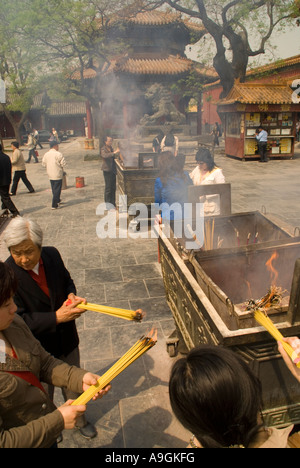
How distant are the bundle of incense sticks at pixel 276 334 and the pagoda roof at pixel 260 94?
14.6 meters

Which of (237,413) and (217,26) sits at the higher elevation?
(217,26)

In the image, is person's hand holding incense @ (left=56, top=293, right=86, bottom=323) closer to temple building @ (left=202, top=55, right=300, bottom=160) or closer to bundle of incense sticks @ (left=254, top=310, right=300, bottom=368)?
bundle of incense sticks @ (left=254, top=310, right=300, bottom=368)

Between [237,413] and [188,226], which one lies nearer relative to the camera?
[237,413]

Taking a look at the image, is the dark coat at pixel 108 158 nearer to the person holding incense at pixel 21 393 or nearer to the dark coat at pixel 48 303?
the dark coat at pixel 48 303

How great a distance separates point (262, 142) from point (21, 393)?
1581 centimetres

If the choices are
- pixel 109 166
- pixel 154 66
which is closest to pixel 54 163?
pixel 109 166

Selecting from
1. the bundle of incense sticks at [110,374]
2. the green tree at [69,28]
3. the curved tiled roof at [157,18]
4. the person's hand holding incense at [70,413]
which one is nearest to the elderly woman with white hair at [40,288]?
the bundle of incense sticks at [110,374]

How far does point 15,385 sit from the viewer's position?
5.29 feet

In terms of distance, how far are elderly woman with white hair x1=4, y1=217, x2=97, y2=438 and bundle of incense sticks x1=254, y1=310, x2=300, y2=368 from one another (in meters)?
1.20

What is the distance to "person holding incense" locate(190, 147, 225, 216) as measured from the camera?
188 inches

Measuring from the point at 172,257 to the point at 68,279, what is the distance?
3.50ft
